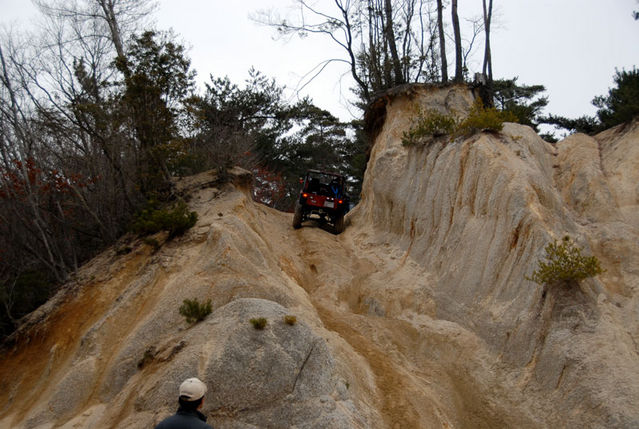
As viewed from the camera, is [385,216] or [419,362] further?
[385,216]

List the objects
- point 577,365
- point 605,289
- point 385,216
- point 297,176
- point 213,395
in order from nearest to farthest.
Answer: point 213,395, point 577,365, point 605,289, point 385,216, point 297,176

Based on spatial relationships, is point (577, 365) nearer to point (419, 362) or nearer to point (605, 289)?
point (605, 289)

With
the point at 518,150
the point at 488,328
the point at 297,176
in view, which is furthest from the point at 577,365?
the point at 297,176

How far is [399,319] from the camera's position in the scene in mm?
12227

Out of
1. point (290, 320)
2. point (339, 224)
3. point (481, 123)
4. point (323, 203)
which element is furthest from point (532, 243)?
point (323, 203)

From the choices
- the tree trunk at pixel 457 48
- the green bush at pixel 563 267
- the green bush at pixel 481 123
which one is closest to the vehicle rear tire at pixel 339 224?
the green bush at pixel 481 123

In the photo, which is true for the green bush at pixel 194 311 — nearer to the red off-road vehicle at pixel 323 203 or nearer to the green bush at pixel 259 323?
the green bush at pixel 259 323

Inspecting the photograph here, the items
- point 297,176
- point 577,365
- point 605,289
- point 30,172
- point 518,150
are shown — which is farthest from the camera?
point 297,176

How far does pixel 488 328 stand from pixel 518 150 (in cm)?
528

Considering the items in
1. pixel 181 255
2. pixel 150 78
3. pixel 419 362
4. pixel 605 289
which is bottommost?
pixel 419 362

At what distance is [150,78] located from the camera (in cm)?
1580

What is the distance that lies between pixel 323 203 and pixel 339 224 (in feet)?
3.45

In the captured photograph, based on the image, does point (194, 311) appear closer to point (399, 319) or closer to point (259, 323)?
point (259, 323)

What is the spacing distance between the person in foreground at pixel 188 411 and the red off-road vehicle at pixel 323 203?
1432cm
